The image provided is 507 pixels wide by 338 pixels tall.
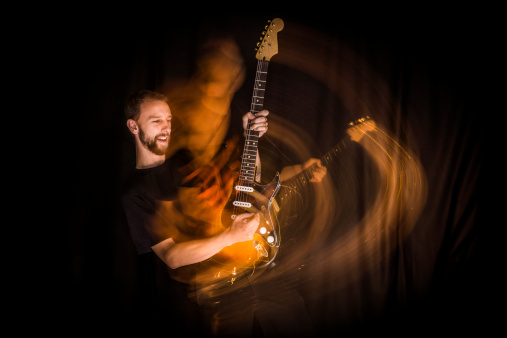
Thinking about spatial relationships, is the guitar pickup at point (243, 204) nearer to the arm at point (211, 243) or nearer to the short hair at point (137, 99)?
the arm at point (211, 243)

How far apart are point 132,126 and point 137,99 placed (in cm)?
16

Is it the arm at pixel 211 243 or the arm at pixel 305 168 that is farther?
the arm at pixel 305 168

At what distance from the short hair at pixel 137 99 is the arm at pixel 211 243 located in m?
0.75

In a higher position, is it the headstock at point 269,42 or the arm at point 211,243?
the headstock at point 269,42

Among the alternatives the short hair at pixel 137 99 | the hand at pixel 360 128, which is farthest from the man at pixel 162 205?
the hand at pixel 360 128

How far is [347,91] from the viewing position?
189cm

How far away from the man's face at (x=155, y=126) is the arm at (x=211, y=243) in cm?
52

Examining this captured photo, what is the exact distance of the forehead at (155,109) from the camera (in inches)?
72.7

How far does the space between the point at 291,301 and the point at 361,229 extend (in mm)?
553

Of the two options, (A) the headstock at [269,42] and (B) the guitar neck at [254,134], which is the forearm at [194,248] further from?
(A) the headstock at [269,42]

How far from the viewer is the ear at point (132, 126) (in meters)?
1.85

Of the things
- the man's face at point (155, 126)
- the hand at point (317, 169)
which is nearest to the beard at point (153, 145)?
the man's face at point (155, 126)

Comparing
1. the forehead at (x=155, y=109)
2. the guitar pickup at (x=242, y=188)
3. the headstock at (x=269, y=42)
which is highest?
the headstock at (x=269, y=42)

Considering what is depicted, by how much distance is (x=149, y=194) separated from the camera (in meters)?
1.75
